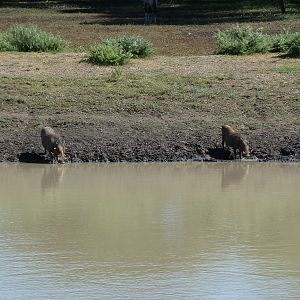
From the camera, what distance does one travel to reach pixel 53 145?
16.8m

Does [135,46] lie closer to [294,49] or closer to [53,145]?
[294,49]

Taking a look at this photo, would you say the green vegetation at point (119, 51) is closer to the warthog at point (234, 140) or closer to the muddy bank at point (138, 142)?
the muddy bank at point (138, 142)

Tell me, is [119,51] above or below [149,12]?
above

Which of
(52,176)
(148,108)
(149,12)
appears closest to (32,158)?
(52,176)

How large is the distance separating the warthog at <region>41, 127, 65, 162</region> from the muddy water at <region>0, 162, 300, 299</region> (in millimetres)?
337

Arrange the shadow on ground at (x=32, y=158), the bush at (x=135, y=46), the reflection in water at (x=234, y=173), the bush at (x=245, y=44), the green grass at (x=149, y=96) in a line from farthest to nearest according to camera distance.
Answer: the bush at (x=245, y=44) < the bush at (x=135, y=46) < the green grass at (x=149, y=96) < the shadow on ground at (x=32, y=158) < the reflection in water at (x=234, y=173)

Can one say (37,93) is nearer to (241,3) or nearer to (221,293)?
(221,293)

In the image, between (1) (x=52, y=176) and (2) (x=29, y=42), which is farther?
(2) (x=29, y=42)

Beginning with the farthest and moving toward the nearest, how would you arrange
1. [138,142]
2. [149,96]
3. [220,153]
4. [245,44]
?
[245,44] → [149,96] → [138,142] → [220,153]

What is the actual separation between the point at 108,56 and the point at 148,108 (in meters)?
4.39

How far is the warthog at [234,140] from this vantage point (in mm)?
17188

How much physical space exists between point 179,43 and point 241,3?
23.4 metres

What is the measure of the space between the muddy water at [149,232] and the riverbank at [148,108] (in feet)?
3.29

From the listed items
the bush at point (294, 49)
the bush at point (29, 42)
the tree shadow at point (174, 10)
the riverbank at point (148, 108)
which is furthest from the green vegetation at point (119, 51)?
A: the tree shadow at point (174, 10)
